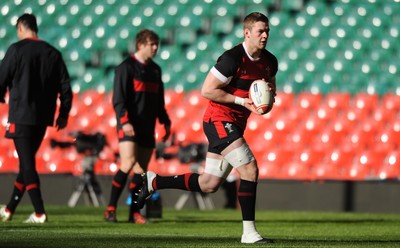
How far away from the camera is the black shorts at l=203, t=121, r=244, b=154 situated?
634 cm

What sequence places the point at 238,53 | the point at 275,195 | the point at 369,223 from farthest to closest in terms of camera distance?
the point at 275,195 → the point at 369,223 → the point at 238,53

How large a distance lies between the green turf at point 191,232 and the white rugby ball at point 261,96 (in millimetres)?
900

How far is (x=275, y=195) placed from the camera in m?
13.5

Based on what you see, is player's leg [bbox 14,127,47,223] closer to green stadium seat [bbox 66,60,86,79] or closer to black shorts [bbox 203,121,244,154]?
black shorts [bbox 203,121,244,154]

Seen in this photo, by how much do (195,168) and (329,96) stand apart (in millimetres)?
2912

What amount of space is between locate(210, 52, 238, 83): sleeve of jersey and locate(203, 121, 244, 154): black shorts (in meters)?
Result: 0.31

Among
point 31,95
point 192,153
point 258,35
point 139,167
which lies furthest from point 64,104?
point 192,153

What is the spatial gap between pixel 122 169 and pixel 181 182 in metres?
2.28

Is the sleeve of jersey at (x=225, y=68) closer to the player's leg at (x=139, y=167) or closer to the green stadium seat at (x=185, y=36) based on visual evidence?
the player's leg at (x=139, y=167)

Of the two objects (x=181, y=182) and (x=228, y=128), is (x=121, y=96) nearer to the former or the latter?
(x=181, y=182)

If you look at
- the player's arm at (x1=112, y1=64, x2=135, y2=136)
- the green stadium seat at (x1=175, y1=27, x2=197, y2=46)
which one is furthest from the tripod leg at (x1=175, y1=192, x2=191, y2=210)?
the player's arm at (x1=112, y1=64, x2=135, y2=136)

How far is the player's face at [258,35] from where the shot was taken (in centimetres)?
633

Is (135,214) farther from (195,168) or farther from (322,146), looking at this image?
(322,146)

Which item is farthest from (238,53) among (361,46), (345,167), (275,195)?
(361,46)
